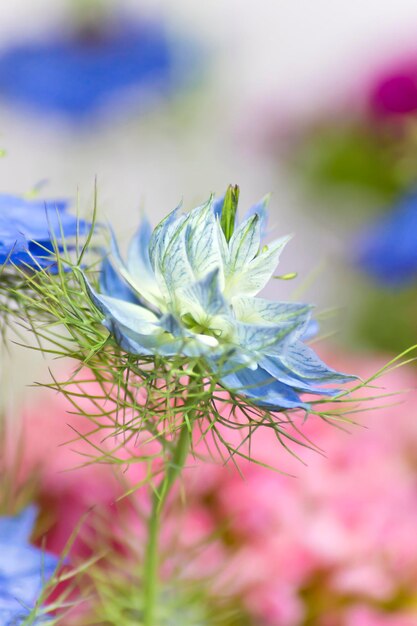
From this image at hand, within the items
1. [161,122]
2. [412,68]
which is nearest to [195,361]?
[412,68]

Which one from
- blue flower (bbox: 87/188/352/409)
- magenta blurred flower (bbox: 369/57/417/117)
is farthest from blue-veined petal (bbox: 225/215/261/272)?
magenta blurred flower (bbox: 369/57/417/117)

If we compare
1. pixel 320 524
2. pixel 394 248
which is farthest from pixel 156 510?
pixel 394 248

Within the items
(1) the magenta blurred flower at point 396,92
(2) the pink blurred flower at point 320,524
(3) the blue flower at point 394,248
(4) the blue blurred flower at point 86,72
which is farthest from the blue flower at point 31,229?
(4) the blue blurred flower at point 86,72

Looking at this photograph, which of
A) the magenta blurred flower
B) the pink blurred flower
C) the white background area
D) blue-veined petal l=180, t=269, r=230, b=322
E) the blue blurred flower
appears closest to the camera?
blue-veined petal l=180, t=269, r=230, b=322

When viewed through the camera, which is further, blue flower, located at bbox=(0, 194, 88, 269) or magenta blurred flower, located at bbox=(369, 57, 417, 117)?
magenta blurred flower, located at bbox=(369, 57, 417, 117)

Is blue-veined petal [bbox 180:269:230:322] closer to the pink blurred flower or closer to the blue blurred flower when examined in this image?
the pink blurred flower

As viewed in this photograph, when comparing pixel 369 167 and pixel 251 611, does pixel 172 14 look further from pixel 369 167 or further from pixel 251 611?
pixel 251 611

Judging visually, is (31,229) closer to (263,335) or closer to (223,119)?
(263,335)
